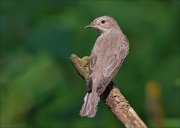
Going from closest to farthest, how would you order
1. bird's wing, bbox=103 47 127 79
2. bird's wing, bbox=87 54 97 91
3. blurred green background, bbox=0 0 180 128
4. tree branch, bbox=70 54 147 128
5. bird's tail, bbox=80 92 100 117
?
tree branch, bbox=70 54 147 128
bird's tail, bbox=80 92 100 117
bird's wing, bbox=87 54 97 91
bird's wing, bbox=103 47 127 79
blurred green background, bbox=0 0 180 128

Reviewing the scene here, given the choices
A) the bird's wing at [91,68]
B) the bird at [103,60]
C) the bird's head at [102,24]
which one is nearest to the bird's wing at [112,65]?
the bird at [103,60]

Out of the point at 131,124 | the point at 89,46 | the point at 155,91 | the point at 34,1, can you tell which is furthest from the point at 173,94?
the point at 131,124

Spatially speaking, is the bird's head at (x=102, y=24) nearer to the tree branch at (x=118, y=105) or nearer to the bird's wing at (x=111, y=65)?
the bird's wing at (x=111, y=65)

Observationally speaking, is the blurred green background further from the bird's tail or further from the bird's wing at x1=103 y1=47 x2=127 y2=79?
the bird's tail

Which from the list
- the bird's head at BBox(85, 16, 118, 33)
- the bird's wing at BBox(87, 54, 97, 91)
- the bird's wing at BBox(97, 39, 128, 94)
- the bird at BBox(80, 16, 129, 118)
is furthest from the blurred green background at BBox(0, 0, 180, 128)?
the bird's wing at BBox(87, 54, 97, 91)

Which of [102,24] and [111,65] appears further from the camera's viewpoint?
[102,24]

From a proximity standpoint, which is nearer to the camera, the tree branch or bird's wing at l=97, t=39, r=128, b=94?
the tree branch

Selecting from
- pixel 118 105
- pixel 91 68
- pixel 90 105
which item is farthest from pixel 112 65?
pixel 118 105

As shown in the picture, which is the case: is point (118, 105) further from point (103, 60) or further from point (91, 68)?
point (103, 60)
